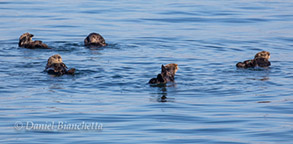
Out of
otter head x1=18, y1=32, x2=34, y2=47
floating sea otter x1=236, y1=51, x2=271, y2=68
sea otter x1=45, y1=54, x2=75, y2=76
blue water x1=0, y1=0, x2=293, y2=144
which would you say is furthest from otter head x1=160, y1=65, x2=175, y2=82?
otter head x1=18, y1=32, x2=34, y2=47

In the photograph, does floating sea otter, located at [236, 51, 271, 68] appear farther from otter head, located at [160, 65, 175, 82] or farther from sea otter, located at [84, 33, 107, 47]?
sea otter, located at [84, 33, 107, 47]

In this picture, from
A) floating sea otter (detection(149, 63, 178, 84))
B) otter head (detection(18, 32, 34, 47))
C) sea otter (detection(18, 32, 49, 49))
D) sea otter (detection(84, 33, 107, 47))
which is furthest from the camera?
sea otter (detection(84, 33, 107, 47))

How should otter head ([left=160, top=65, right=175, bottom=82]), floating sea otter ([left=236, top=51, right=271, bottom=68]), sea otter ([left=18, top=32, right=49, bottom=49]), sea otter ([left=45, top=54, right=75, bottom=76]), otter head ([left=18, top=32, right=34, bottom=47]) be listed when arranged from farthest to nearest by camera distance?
otter head ([left=18, top=32, right=34, bottom=47]) < sea otter ([left=18, top=32, right=49, bottom=49]) < floating sea otter ([left=236, top=51, right=271, bottom=68]) < sea otter ([left=45, top=54, right=75, bottom=76]) < otter head ([left=160, top=65, right=175, bottom=82])

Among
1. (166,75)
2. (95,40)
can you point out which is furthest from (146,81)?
(95,40)

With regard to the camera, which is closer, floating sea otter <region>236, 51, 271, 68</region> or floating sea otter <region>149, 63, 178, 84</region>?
floating sea otter <region>149, 63, 178, 84</region>

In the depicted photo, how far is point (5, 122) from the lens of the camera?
32.4 feet

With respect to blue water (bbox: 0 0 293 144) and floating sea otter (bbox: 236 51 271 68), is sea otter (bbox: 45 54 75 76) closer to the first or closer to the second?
blue water (bbox: 0 0 293 144)

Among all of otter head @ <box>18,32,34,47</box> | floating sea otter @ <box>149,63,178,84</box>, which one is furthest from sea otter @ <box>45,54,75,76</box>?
otter head @ <box>18,32,34,47</box>

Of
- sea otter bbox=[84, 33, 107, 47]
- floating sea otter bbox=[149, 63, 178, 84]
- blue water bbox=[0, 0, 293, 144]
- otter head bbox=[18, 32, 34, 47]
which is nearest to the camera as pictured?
blue water bbox=[0, 0, 293, 144]

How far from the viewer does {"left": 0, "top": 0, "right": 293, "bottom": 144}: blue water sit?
951 centimetres

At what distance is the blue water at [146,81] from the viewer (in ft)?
31.2

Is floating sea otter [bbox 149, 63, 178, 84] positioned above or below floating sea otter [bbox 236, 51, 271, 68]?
below

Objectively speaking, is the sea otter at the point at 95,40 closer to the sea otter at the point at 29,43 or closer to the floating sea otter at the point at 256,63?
the sea otter at the point at 29,43

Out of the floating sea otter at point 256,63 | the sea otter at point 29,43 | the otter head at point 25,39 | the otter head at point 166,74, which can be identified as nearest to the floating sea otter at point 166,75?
the otter head at point 166,74
